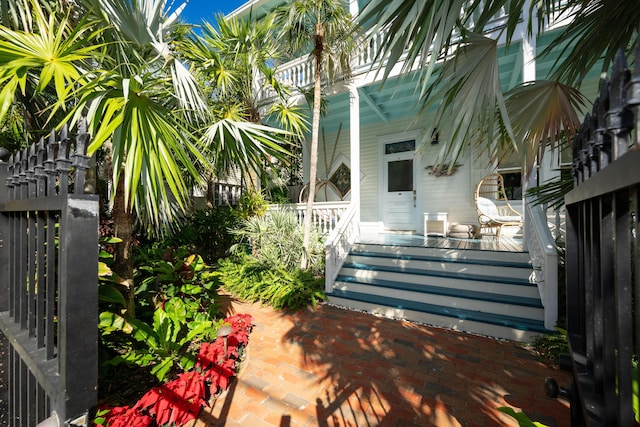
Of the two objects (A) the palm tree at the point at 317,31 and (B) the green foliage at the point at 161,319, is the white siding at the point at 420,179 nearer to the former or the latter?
(A) the palm tree at the point at 317,31

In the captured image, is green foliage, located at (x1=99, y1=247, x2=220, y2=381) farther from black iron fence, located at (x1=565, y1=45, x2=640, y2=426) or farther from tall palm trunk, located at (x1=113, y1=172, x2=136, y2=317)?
black iron fence, located at (x1=565, y1=45, x2=640, y2=426)

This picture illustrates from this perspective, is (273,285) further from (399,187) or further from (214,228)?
(399,187)

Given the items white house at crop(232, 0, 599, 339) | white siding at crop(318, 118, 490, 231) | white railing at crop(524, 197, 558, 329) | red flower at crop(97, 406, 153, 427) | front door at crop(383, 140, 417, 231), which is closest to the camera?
red flower at crop(97, 406, 153, 427)

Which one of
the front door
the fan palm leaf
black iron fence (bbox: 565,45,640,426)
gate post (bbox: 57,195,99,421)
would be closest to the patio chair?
the front door

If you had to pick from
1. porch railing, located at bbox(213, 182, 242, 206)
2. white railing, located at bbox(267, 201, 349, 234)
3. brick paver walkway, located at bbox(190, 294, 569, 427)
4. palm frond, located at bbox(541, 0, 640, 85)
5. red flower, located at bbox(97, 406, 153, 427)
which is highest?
palm frond, located at bbox(541, 0, 640, 85)

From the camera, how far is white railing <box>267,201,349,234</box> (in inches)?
219

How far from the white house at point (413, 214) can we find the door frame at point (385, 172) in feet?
0.09

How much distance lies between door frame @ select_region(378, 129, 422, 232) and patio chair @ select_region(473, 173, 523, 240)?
4.86ft

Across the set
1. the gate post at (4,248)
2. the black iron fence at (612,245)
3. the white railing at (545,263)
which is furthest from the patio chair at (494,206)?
the gate post at (4,248)

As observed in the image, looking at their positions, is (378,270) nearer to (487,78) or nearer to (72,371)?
(487,78)

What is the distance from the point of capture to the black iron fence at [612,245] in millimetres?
511

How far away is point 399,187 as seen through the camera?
24.3ft

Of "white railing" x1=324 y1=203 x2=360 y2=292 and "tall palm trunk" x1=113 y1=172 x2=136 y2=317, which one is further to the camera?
"white railing" x1=324 y1=203 x2=360 y2=292

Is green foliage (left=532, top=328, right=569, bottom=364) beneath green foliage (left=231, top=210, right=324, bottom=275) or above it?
beneath
